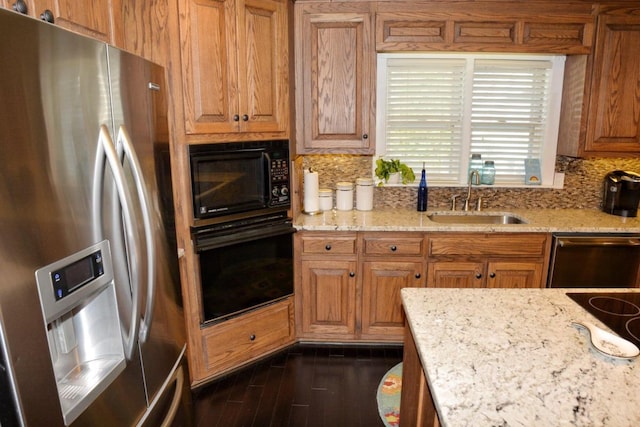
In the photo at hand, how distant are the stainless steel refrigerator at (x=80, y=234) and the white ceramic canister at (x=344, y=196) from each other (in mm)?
1811

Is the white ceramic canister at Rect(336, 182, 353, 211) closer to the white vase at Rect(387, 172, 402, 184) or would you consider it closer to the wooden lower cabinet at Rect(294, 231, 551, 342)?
the white vase at Rect(387, 172, 402, 184)

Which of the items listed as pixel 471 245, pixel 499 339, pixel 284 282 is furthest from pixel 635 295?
pixel 284 282

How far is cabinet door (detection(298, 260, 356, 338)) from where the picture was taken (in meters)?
2.89

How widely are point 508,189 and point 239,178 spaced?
2176mm

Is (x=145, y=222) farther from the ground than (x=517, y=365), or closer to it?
farther from the ground

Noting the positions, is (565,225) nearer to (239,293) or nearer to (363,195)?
(363,195)

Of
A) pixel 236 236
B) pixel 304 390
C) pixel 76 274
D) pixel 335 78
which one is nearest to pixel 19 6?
pixel 76 274

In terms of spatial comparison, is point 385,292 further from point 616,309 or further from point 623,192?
point 623,192

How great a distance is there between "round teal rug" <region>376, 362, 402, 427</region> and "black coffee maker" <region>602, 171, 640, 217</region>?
2.03 meters

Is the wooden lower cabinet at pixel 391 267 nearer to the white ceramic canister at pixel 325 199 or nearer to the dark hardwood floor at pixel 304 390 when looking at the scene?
the dark hardwood floor at pixel 304 390

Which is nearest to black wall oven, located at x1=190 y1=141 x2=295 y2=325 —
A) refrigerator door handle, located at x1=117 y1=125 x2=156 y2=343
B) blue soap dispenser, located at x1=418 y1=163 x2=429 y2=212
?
refrigerator door handle, located at x1=117 y1=125 x2=156 y2=343

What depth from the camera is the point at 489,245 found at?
2.83 metres

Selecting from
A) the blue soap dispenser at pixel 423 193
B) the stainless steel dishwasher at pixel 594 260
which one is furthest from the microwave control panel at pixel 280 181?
the stainless steel dishwasher at pixel 594 260

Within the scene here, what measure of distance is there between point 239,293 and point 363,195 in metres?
1.22
